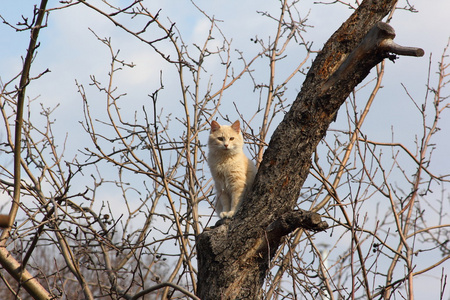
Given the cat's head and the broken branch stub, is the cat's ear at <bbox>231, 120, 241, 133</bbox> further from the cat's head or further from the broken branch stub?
the broken branch stub

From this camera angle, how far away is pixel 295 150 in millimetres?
3270

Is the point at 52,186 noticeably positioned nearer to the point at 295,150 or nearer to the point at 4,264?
the point at 4,264

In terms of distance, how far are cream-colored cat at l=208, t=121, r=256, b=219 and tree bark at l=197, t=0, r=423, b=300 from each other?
112 centimetres

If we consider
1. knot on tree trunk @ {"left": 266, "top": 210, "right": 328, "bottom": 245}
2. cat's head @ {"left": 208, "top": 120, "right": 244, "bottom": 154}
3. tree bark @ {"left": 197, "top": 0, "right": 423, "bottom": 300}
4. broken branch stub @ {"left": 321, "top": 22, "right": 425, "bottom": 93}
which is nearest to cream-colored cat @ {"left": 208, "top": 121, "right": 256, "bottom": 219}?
cat's head @ {"left": 208, "top": 120, "right": 244, "bottom": 154}

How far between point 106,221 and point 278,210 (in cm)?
172

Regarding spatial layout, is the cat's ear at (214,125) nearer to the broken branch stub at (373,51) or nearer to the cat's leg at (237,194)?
the cat's leg at (237,194)

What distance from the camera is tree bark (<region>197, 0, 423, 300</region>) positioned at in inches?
124

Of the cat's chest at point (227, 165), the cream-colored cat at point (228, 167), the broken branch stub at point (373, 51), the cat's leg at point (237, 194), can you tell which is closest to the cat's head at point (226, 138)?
the cream-colored cat at point (228, 167)

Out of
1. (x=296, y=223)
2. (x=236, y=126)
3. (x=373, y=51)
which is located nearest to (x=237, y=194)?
(x=236, y=126)

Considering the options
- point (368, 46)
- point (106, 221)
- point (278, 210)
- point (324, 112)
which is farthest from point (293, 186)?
point (106, 221)

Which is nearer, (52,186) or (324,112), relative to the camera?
(324,112)

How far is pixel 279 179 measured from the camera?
3264mm

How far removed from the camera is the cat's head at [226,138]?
17.0 feet

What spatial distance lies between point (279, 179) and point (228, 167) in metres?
1.57
